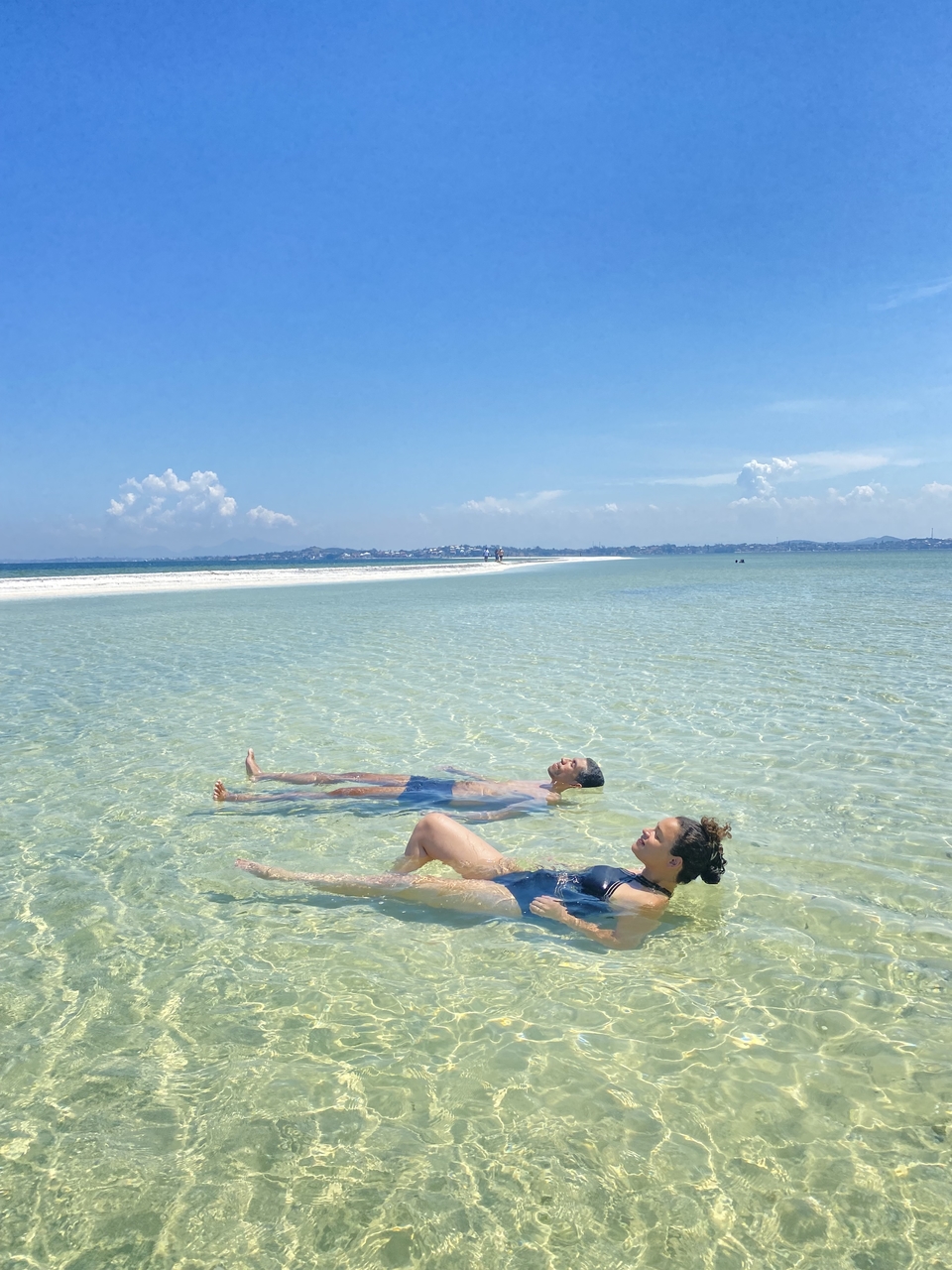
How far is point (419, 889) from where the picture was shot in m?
6.00

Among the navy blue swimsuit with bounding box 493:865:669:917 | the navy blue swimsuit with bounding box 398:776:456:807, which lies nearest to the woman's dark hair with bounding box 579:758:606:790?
the navy blue swimsuit with bounding box 398:776:456:807

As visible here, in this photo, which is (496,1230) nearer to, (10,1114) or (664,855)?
(10,1114)

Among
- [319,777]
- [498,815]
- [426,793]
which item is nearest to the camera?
[498,815]

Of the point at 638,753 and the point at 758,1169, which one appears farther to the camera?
the point at 638,753

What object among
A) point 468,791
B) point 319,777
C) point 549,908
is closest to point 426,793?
point 468,791

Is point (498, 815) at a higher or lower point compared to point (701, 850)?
lower

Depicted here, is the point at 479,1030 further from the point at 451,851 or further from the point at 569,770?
the point at 569,770

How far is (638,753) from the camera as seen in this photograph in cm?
991

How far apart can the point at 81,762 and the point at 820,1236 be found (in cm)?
919

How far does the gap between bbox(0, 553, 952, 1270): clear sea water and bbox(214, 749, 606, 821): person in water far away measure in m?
0.28

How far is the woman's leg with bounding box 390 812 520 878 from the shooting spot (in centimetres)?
604

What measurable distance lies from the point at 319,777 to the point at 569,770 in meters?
2.84

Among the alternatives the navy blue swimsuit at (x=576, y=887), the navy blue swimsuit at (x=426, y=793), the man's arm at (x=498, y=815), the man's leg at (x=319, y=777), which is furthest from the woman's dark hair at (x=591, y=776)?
the navy blue swimsuit at (x=576, y=887)

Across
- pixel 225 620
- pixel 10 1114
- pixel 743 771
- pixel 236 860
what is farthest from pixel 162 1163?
pixel 225 620
